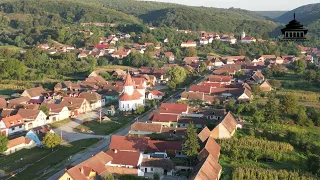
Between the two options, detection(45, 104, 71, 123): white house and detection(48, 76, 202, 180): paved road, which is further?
detection(45, 104, 71, 123): white house

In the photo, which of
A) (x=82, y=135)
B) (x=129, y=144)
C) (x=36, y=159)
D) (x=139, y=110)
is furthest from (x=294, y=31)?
(x=139, y=110)

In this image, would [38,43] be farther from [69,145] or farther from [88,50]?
[69,145]

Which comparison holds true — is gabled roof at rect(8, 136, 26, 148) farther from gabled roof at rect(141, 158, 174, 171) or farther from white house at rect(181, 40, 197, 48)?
white house at rect(181, 40, 197, 48)

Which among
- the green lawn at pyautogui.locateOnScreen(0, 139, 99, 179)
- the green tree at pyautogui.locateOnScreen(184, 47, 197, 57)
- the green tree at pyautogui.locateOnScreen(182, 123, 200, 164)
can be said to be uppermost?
the green tree at pyautogui.locateOnScreen(184, 47, 197, 57)

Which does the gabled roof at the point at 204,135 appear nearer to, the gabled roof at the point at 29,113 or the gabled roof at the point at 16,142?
the gabled roof at the point at 16,142

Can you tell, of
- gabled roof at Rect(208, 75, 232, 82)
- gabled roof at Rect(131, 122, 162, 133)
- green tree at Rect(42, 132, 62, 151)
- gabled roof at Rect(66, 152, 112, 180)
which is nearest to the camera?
gabled roof at Rect(66, 152, 112, 180)

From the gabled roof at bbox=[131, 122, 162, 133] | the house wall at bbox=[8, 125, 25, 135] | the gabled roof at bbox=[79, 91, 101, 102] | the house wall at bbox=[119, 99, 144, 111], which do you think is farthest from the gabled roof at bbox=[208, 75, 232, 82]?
the house wall at bbox=[8, 125, 25, 135]
